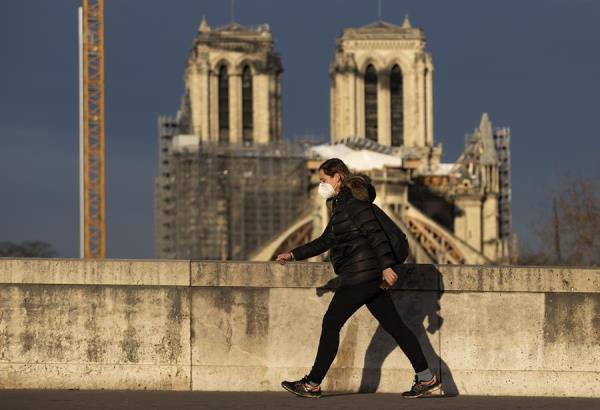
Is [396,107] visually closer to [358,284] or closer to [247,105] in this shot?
[247,105]

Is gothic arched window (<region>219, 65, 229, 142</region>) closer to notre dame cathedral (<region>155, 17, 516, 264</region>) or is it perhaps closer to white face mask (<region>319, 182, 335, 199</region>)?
notre dame cathedral (<region>155, 17, 516, 264</region>)

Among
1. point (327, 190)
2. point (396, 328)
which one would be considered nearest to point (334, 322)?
point (396, 328)

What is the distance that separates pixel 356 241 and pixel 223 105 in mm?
111384

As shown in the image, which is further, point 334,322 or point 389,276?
point 334,322

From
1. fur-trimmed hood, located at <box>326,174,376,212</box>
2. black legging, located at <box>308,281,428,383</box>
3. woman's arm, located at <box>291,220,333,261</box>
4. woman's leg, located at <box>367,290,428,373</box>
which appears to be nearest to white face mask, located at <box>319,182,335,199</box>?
fur-trimmed hood, located at <box>326,174,376,212</box>

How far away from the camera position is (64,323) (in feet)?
39.0

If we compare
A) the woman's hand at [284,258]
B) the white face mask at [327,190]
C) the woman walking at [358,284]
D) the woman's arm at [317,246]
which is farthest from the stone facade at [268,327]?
the white face mask at [327,190]

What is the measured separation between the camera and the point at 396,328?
10867mm

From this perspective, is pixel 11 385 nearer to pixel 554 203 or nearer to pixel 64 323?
pixel 64 323

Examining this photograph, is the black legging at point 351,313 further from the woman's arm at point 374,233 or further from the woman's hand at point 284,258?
the woman's hand at point 284,258

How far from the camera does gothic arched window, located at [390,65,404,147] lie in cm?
12625

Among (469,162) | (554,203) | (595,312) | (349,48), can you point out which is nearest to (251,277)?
(595,312)

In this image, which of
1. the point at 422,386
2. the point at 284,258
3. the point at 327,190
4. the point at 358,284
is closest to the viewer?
the point at 358,284

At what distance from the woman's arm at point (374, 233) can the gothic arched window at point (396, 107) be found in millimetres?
116058
